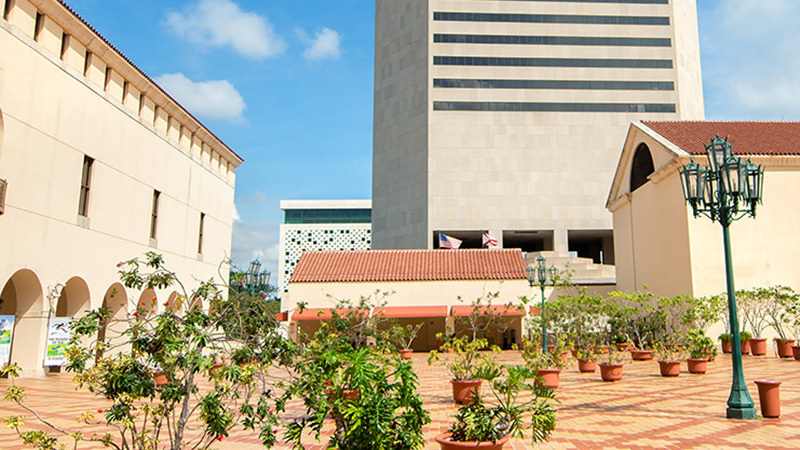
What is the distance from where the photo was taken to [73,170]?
18734 millimetres

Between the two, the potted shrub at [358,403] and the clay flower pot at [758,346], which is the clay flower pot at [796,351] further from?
the potted shrub at [358,403]

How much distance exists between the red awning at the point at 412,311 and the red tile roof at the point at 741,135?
14.9 m

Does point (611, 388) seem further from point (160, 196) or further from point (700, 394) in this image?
point (160, 196)

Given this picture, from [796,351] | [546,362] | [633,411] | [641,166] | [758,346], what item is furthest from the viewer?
[641,166]

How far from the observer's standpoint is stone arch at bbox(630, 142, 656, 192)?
2948 cm

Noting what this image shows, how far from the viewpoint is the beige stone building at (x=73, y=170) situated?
636 inches

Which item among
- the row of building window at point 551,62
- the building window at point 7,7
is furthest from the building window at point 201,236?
the row of building window at point 551,62

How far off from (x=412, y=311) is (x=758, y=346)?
16.1m

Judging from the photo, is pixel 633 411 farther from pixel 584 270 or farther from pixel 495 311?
pixel 584 270

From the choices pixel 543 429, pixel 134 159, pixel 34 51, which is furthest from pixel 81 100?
pixel 543 429

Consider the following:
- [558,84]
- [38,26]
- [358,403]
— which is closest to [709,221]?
[358,403]

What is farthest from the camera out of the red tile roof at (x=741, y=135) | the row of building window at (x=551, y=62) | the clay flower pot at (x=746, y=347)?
the row of building window at (x=551, y=62)

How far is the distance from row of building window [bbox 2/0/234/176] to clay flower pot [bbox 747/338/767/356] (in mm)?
27528

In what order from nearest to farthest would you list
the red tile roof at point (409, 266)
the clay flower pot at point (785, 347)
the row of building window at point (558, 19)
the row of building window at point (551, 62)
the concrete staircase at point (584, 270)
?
the clay flower pot at point (785, 347) < the red tile roof at point (409, 266) < the concrete staircase at point (584, 270) < the row of building window at point (551, 62) < the row of building window at point (558, 19)
